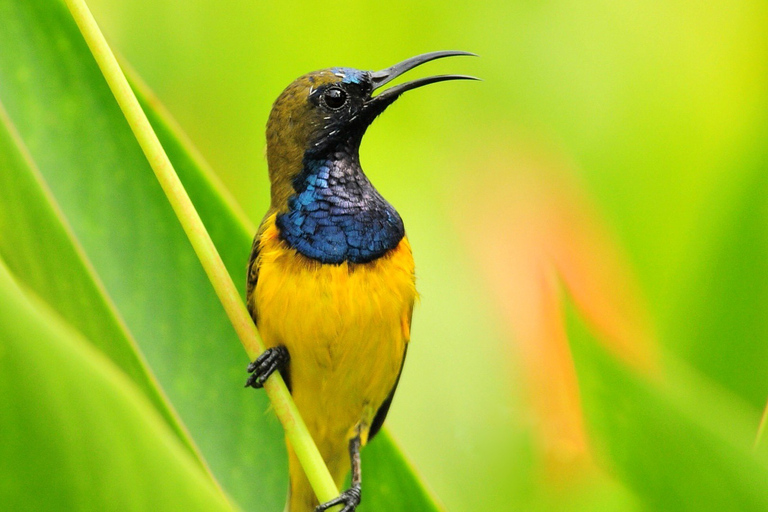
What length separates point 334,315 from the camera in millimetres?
1521

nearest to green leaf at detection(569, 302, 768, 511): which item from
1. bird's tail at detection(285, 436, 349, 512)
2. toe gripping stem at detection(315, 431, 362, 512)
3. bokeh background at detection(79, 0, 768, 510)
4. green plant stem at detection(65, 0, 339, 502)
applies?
green plant stem at detection(65, 0, 339, 502)

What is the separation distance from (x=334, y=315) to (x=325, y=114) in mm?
363

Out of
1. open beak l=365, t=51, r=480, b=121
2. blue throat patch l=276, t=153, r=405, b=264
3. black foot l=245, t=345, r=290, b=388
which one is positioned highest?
open beak l=365, t=51, r=480, b=121

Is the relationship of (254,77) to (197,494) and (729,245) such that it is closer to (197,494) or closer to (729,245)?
(729,245)

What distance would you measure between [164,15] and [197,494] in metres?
1.72

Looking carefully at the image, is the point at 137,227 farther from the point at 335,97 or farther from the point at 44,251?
the point at 335,97

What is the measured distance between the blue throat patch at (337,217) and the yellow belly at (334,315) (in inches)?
0.7

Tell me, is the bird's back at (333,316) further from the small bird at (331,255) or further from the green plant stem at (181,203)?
the green plant stem at (181,203)

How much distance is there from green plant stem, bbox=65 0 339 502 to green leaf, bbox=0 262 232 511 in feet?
1.14

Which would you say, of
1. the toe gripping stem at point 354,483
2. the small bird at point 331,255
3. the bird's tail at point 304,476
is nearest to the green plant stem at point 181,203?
the small bird at point 331,255

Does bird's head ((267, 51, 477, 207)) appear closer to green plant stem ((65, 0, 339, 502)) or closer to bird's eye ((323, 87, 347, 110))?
bird's eye ((323, 87, 347, 110))

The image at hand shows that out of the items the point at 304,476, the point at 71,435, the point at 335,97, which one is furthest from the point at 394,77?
the point at 71,435

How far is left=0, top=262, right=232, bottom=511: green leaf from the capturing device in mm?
575

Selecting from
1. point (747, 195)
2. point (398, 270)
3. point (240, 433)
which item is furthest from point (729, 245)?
point (240, 433)
